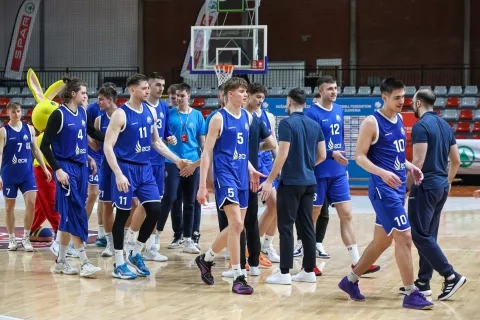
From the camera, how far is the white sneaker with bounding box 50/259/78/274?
759 cm

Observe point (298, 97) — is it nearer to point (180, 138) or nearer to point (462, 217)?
point (180, 138)

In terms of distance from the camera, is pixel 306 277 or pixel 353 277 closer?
pixel 353 277

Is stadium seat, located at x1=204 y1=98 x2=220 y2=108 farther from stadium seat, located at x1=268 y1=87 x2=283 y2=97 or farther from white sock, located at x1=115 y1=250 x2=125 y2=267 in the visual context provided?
white sock, located at x1=115 y1=250 x2=125 y2=267

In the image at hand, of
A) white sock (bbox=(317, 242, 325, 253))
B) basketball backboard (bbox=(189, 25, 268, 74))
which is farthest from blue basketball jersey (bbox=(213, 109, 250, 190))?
basketball backboard (bbox=(189, 25, 268, 74))

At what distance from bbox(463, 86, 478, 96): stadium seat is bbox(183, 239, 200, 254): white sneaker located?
49.2 ft

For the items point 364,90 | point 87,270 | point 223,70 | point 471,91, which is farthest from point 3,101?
point 87,270

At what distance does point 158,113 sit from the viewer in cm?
845

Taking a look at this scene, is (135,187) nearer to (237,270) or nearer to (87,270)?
(87,270)

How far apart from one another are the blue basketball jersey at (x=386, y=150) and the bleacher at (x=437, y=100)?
570 inches

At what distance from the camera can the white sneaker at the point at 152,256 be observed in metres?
8.47

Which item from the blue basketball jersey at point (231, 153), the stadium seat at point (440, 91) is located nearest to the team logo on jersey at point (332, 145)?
the blue basketball jersey at point (231, 153)

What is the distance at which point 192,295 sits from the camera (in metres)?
6.63

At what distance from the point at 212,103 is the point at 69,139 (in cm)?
1467

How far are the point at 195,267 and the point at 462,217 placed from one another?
620cm
